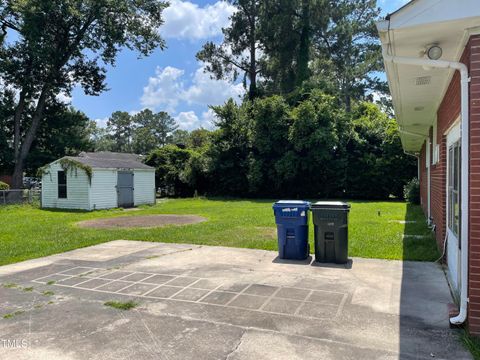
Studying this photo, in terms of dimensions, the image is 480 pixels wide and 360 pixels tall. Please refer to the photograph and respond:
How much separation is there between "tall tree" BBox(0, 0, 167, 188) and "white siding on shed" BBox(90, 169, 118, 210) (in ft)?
38.2

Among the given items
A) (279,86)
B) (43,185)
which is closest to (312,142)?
(279,86)

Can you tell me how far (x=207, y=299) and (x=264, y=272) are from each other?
60.6 inches

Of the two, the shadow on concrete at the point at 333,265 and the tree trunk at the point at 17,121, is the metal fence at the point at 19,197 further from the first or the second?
the shadow on concrete at the point at 333,265

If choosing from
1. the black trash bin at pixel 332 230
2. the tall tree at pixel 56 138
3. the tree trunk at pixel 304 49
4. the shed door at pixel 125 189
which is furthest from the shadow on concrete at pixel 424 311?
the tall tree at pixel 56 138

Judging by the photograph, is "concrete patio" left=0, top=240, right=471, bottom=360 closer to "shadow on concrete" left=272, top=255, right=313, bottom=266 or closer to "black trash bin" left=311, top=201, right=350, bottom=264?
"shadow on concrete" left=272, top=255, right=313, bottom=266

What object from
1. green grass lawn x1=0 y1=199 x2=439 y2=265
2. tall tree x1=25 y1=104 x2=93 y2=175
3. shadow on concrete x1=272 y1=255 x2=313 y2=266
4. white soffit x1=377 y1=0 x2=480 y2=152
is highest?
tall tree x1=25 y1=104 x2=93 y2=175

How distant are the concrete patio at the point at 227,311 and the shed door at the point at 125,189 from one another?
12612 millimetres

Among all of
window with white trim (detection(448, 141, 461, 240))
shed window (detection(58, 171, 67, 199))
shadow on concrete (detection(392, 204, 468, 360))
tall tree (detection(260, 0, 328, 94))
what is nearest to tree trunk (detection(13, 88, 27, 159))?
shed window (detection(58, 171, 67, 199))

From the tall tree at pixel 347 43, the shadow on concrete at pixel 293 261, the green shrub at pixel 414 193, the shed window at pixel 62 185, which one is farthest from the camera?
the tall tree at pixel 347 43

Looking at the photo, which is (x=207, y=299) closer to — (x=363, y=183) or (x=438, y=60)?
(x=438, y=60)

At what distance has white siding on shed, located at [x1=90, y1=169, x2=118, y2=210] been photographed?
704 inches

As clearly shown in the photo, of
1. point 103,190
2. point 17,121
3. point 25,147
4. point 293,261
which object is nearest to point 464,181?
point 293,261

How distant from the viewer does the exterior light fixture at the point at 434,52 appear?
3912mm

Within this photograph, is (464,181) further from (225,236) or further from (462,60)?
(225,236)
